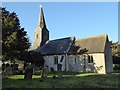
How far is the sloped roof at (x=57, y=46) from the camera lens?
2089 inches

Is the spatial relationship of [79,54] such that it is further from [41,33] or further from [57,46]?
[41,33]

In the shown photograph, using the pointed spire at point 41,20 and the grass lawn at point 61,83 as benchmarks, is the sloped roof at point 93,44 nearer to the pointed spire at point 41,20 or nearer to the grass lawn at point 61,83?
the pointed spire at point 41,20

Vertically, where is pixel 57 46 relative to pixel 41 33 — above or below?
below

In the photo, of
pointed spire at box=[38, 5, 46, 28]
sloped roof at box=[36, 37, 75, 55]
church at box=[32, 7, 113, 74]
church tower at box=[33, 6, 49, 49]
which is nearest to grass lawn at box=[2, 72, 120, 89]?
church at box=[32, 7, 113, 74]

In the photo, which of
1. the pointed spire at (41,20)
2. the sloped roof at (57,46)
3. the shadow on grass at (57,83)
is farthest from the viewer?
the pointed spire at (41,20)

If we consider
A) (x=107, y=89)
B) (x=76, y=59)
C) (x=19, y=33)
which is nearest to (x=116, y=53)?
(x=76, y=59)

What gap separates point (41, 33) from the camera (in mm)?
62969

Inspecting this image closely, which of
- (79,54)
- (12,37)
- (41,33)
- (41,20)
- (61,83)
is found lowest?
(61,83)

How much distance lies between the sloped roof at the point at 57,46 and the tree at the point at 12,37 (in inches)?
551

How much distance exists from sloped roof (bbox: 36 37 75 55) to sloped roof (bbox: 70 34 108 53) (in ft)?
5.95

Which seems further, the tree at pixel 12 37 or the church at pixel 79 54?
the church at pixel 79 54

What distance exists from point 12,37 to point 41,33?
27.3m

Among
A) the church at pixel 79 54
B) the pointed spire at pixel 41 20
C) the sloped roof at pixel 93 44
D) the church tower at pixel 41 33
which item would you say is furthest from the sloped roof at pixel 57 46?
the pointed spire at pixel 41 20

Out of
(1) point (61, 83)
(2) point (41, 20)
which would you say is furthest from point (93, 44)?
(1) point (61, 83)
